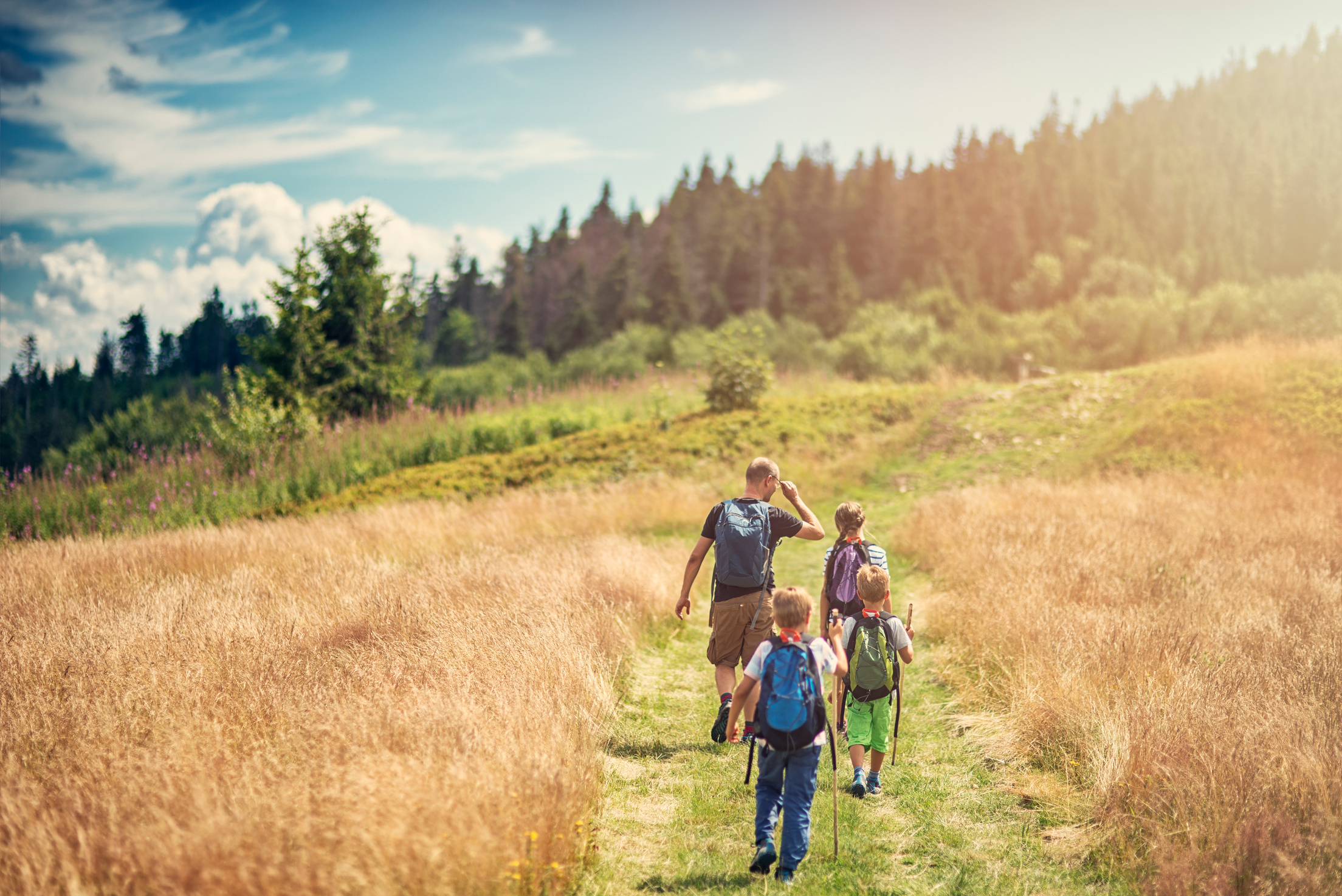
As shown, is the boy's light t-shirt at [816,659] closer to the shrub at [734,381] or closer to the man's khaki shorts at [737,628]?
the man's khaki shorts at [737,628]

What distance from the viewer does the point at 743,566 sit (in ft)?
17.7

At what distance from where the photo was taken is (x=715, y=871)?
400 centimetres

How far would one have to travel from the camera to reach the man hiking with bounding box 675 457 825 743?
211 inches

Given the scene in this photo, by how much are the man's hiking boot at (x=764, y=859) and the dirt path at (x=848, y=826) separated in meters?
0.05

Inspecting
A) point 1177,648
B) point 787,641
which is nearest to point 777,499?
point 1177,648

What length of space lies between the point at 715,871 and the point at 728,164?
89.1 m

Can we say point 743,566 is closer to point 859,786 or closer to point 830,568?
point 830,568

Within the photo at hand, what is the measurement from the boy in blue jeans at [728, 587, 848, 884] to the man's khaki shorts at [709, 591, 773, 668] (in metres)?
1.50

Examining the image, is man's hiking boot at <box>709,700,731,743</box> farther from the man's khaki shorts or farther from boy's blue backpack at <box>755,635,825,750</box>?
boy's blue backpack at <box>755,635,825,750</box>

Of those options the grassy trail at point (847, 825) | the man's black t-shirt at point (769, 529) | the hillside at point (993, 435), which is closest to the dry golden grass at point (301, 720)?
the grassy trail at point (847, 825)

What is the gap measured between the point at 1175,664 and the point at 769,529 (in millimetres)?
3409

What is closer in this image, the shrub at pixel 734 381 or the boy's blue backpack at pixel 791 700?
the boy's blue backpack at pixel 791 700

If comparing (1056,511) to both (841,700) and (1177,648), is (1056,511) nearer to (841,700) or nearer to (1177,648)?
(1177,648)

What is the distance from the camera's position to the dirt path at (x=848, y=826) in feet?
12.9
